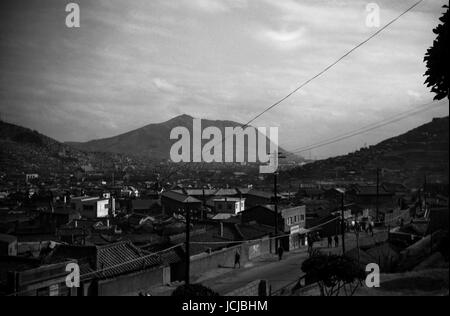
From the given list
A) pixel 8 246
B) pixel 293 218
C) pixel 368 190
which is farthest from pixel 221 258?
pixel 368 190

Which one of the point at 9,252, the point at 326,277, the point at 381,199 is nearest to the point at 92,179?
the point at 381,199

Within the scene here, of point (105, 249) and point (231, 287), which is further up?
point (105, 249)

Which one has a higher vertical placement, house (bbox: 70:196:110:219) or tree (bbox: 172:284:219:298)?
tree (bbox: 172:284:219:298)

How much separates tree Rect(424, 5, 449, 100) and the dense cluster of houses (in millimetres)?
2856

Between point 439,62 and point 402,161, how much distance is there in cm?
443

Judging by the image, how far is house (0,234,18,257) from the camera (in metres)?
32.7

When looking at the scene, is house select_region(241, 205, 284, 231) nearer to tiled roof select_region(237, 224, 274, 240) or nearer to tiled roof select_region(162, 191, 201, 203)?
tiled roof select_region(237, 224, 274, 240)

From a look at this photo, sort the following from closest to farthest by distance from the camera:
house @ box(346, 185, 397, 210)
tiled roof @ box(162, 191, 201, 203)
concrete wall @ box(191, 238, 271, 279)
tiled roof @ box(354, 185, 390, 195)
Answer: concrete wall @ box(191, 238, 271, 279) < house @ box(346, 185, 397, 210) < tiled roof @ box(354, 185, 390, 195) < tiled roof @ box(162, 191, 201, 203)

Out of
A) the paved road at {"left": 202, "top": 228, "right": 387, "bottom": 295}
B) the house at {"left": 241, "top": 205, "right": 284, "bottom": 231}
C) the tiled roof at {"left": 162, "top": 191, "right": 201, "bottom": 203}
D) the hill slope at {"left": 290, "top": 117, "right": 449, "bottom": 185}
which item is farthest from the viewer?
the tiled roof at {"left": 162, "top": 191, "right": 201, "bottom": 203}

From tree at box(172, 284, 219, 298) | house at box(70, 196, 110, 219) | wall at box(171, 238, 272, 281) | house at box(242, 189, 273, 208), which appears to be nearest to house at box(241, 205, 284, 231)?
wall at box(171, 238, 272, 281)

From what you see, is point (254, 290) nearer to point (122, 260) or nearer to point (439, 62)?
point (122, 260)
